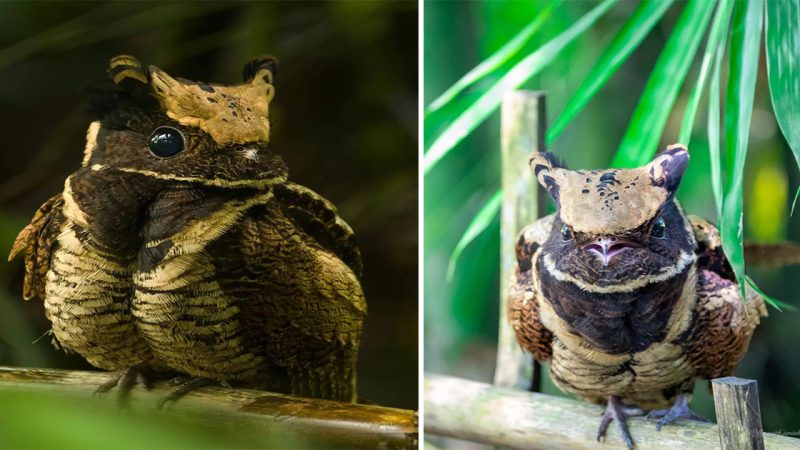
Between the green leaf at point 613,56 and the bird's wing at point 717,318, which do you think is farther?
the green leaf at point 613,56

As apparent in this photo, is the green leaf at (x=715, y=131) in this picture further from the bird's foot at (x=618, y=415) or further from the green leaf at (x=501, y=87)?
the bird's foot at (x=618, y=415)

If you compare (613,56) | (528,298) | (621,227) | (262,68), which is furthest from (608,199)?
(262,68)

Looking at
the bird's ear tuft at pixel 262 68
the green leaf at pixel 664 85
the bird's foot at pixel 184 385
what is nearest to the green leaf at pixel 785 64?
the green leaf at pixel 664 85

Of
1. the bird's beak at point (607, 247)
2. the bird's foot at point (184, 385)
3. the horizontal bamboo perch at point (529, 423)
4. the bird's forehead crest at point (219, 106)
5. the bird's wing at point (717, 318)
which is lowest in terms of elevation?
the horizontal bamboo perch at point (529, 423)

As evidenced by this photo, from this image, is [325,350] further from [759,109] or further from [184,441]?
[759,109]

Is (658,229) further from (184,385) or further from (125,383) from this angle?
(125,383)

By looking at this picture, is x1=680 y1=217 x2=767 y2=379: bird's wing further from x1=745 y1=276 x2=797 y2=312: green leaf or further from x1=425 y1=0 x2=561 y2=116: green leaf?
x1=425 y1=0 x2=561 y2=116: green leaf
